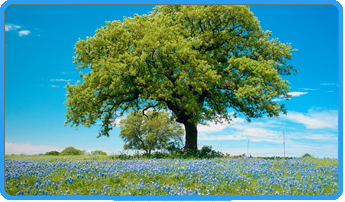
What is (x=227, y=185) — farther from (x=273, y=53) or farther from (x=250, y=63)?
(x=273, y=53)

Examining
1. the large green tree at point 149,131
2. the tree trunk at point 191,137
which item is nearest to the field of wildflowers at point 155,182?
the tree trunk at point 191,137

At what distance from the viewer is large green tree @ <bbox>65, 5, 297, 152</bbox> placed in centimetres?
1115

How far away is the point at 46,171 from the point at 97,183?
1903mm

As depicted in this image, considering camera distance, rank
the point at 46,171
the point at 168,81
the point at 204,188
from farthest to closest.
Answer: the point at 168,81
the point at 46,171
the point at 204,188

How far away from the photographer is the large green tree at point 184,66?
11.1 metres

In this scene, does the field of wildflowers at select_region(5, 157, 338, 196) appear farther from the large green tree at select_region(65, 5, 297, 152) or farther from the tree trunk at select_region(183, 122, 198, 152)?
the tree trunk at select_region(183, 122, 198, 152)

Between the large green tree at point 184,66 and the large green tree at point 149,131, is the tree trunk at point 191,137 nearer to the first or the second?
the large green tree at point 184,66

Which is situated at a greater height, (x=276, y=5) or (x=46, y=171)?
(x=276, y=5)

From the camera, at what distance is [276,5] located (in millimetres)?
7414

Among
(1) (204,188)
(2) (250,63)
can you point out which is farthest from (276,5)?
(1) (204,188)

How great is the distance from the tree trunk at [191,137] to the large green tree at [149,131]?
29.0ft

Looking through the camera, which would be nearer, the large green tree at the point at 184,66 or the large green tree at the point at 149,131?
the large green tree at the point at 184,66

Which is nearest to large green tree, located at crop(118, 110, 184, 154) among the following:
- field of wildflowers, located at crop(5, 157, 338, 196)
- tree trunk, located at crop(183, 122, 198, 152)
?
tree trunk, located at crop(183, 122, 198, 152)

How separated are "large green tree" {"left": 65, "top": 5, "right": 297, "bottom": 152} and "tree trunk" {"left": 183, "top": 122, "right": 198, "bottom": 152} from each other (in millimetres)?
54
